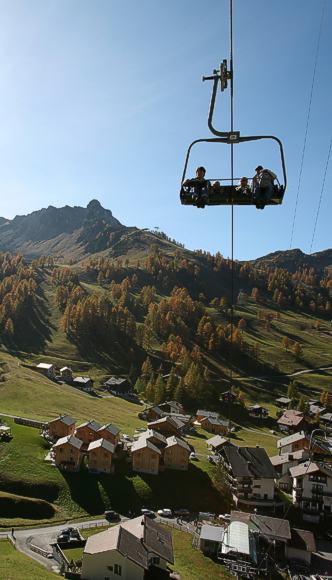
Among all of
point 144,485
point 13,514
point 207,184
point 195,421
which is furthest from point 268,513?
point 207,184

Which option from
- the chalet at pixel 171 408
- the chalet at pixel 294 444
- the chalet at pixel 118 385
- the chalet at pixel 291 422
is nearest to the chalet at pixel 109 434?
the chalet at pixel 294 444

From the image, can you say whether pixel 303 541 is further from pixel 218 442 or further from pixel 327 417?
pixel 327 417

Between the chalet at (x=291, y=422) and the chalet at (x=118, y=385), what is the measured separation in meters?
51.0

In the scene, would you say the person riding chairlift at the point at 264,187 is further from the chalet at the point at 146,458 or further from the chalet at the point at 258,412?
the chalet at the point at 258,412

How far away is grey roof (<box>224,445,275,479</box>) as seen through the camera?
6823 centimetres

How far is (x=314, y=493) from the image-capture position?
68750mm

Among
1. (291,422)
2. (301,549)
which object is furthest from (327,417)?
(301,549)

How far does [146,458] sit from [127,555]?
30.1 m

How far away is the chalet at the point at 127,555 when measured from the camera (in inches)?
1533

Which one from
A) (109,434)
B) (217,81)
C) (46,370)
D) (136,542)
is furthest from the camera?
(46,370)

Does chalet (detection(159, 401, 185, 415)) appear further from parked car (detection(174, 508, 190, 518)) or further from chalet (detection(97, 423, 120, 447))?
parked car (detection(174, 508, 190, 518))

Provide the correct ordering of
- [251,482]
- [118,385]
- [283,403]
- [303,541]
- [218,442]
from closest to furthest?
1. [303,541]
2. [251,482]
3. [218,442]
4. [118,385]
5. [283,403]

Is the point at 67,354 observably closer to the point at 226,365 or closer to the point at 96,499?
the point at 226,365

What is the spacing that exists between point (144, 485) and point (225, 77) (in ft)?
204
